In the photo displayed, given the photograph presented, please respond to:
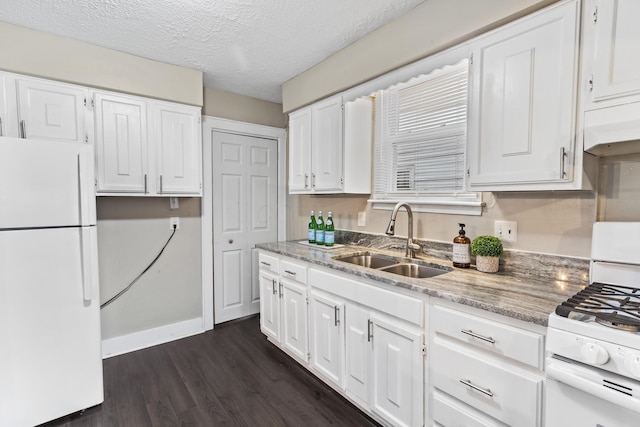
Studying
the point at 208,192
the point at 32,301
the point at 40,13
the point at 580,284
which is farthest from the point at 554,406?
the point at 40,13

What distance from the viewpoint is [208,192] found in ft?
10.5

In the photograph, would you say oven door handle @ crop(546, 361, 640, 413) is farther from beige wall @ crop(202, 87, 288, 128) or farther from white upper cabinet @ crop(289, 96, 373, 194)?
beige wall @ crop(202, 87, 288, 128)

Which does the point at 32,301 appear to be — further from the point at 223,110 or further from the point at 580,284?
the point at 580,284

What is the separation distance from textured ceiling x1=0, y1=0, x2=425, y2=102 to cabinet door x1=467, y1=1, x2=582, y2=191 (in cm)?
71

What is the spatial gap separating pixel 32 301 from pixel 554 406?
2.55 m

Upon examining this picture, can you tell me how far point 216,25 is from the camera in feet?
6.91

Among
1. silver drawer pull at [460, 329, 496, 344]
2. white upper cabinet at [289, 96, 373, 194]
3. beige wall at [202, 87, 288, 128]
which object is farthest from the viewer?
beige wall at [202, 87, 288, 128]

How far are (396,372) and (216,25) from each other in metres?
2.43

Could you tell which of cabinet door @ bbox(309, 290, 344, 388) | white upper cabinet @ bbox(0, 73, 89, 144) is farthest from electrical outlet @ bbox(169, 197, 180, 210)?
cabinet door @ bbox(309, 290, 344, 388)

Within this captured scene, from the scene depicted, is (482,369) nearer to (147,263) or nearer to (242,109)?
(147,263)

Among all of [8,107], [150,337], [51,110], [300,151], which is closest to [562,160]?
[300,151]

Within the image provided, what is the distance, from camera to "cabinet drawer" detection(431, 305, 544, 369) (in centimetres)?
113

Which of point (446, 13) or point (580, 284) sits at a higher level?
point (446, 13)

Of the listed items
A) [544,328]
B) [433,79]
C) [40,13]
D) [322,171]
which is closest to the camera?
[544,328]
